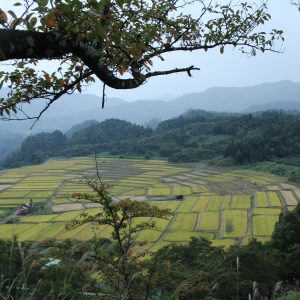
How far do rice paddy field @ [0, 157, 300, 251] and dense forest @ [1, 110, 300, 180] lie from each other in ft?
27.5

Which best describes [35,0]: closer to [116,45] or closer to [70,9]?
[70,9]

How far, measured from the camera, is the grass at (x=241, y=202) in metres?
43.6

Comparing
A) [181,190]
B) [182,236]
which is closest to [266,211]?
[182,236]

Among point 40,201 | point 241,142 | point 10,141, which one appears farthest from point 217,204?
point 10,141

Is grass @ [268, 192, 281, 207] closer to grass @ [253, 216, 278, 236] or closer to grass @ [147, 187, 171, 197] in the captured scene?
grass @ [253, 216, 278, 236]

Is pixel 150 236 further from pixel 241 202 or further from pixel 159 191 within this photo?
pixel 159 191

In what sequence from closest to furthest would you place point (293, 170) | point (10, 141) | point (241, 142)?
point (293, 170) → point (241, 142) → point (10, 141)

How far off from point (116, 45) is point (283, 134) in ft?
275

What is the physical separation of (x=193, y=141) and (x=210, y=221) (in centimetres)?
6400

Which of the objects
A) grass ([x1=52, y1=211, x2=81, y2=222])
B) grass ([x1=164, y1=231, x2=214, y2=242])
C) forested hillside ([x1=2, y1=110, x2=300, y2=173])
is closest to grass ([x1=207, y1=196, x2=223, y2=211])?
grass ([x1=164, y1=231, x2=214, y2=242])

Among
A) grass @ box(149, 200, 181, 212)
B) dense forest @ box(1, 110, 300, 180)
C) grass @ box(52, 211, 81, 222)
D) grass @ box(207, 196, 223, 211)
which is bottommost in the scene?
grass @ box(207, 196, 223, 211)

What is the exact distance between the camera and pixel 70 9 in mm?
2240

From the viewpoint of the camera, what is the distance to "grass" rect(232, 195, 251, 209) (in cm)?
4356

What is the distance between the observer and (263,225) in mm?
35406
